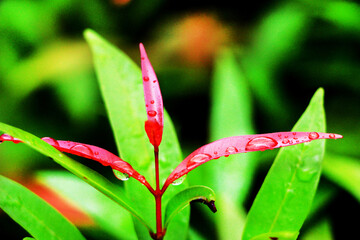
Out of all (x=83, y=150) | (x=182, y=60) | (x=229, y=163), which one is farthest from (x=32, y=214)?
(x=182, y=60)

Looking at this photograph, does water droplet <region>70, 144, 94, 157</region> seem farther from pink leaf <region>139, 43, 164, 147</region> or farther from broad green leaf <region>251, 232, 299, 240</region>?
broad green leaf <region>251, 232, 299, 240</region>

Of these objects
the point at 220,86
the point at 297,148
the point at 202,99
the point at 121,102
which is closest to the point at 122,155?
the point at 121,102

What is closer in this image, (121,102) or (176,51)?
(121,102)

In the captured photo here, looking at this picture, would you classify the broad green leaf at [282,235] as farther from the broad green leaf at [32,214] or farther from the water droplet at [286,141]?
the broad green leaf at [32,214]

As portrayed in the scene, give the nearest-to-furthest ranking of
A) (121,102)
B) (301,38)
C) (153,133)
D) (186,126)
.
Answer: (153,133) < (121,102) < (186,126) < (301,38)

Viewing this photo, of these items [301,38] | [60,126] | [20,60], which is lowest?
[60,126]

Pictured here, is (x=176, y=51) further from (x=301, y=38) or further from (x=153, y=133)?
(x=153, y=133)

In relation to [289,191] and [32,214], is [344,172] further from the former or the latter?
[32,214]

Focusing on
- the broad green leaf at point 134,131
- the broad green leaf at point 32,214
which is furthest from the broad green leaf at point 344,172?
the broad green leaf at point 32,214
